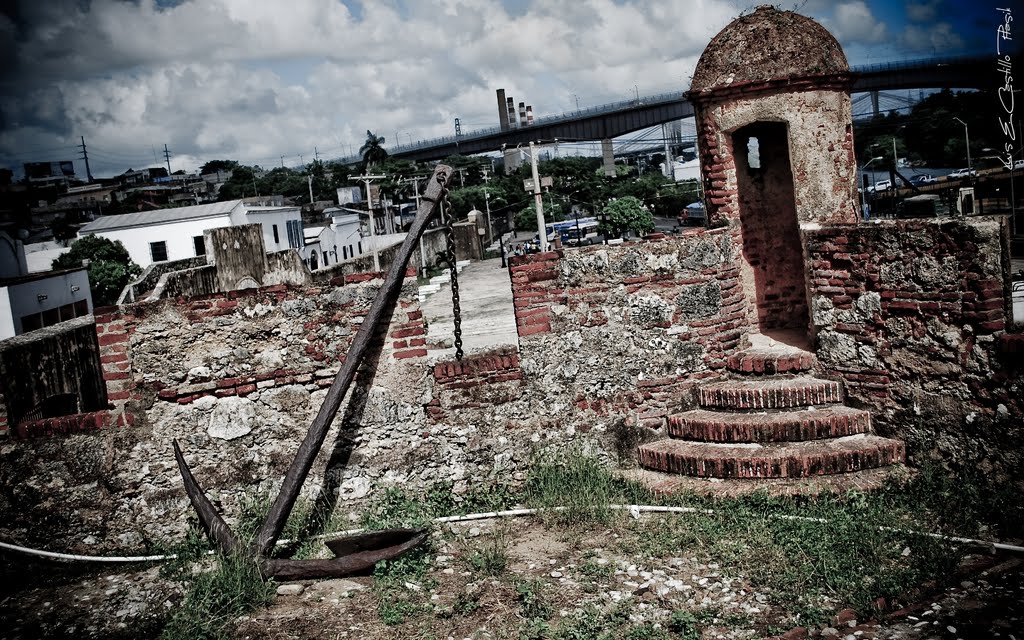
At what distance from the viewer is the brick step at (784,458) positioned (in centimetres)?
623

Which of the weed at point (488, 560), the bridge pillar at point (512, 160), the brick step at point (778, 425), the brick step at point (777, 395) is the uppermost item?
the bridge pillar at point (512, 160)

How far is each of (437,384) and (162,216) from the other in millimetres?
44898

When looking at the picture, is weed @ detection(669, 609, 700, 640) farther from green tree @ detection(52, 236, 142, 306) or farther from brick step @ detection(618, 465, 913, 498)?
green tree @ detection(52, 236, 142, 306)

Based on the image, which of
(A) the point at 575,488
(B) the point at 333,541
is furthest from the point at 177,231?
(B) the point at 333,541

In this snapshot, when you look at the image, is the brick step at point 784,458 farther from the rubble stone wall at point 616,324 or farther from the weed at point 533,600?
the weed at point 533,600

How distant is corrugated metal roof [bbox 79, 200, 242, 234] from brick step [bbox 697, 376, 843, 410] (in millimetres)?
41992

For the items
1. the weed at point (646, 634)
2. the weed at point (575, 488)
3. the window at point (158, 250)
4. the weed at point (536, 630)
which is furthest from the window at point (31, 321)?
the weed at point (646, 634)

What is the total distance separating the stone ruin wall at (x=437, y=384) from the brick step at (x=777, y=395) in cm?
24

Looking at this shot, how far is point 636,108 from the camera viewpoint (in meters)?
55.7

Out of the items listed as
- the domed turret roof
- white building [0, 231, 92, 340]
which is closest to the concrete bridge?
the domed turret roof

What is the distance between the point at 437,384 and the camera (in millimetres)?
6449

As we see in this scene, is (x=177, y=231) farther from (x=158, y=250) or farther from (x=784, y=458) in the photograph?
(x=784, y=458)

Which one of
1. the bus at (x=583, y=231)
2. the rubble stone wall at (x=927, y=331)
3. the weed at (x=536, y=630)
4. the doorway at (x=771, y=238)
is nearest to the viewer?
the weed at (x=536, y=630)

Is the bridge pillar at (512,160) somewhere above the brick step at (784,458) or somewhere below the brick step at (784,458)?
above
